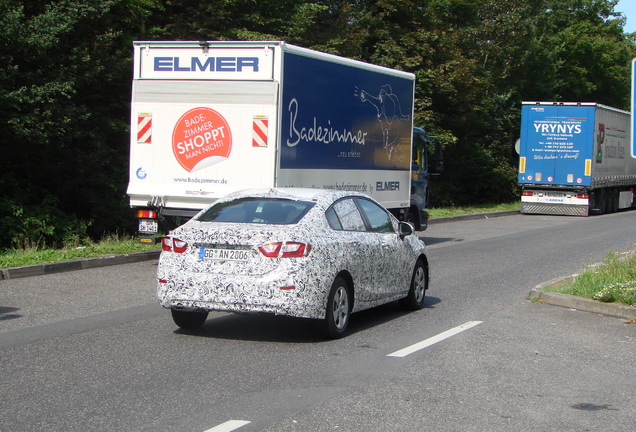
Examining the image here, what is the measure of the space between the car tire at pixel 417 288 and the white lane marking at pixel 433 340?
1.00 m

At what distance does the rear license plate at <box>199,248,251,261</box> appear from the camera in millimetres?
8102

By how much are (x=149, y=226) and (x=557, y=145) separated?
2169 cm

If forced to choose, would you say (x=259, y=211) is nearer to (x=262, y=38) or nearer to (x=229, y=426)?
(x=229, y=426)

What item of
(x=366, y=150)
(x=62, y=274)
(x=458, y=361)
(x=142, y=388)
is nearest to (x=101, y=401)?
(x=142, y=388)

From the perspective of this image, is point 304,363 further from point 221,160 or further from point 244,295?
point 221,160

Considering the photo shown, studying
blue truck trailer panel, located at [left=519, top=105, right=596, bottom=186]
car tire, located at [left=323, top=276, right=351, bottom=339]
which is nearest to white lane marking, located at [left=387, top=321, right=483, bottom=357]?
car tire, located at [left=323, top=276, right=351, bottom=339]

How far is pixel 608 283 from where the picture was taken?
10.9 m

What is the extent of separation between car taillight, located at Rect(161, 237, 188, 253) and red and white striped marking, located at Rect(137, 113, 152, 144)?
21.3 ft

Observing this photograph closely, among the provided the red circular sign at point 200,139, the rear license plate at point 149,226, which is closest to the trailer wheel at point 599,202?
the red circular sign at point 200,139

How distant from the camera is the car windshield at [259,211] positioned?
28.1 ft

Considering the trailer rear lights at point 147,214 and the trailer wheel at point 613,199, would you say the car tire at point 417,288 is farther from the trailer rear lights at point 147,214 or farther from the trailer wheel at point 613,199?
the trailer wheel at point 613,199

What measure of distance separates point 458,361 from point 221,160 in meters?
7.50

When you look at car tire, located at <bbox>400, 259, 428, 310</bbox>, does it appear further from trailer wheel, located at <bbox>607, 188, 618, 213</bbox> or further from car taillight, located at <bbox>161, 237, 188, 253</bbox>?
trailer wheel, located at <bbox>607, 188, 618, 213</bbox>

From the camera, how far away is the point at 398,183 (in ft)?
60.1
